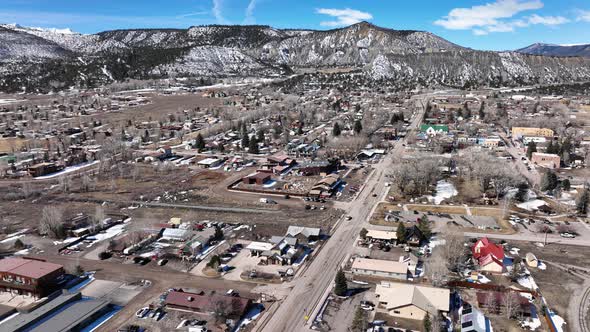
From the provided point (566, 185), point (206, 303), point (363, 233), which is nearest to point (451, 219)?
point (363, 233)

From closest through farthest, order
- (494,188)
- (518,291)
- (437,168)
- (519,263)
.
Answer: (518,291)
(519,263)
(494,188)
(437,168)

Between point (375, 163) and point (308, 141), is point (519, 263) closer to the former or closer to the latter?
point (375, 163)

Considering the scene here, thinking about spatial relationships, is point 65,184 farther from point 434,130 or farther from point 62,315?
point 434,130

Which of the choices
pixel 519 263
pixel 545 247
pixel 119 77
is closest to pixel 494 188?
pixel 545 247

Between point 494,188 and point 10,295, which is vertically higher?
point 494,188

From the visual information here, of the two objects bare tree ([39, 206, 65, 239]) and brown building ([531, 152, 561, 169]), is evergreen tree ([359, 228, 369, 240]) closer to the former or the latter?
bare tree ([39, 206, 65, 239])

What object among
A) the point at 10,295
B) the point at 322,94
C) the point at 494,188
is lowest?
the point at 10,295

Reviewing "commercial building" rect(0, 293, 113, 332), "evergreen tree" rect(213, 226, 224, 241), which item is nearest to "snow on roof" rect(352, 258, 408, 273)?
"evergreen tree" rect(213, 226, 224, 241)
